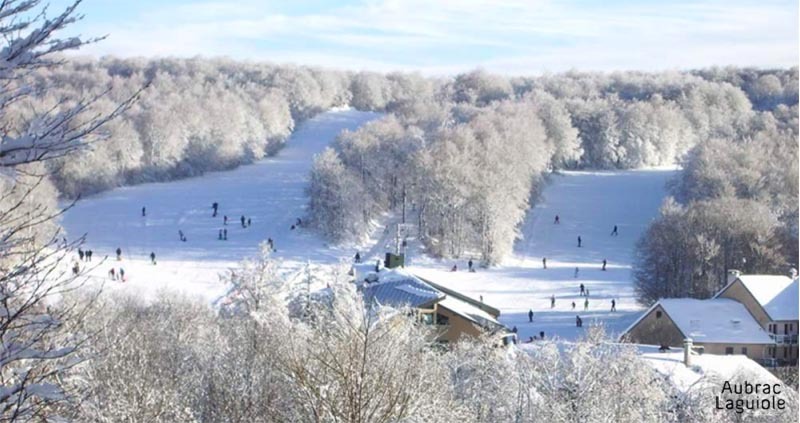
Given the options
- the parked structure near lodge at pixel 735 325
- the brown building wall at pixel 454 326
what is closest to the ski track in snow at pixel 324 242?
the parked structure near lodge at pixel 735 325

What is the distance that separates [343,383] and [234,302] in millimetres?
17715

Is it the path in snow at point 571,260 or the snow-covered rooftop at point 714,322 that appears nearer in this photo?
the snow-covered rooftop at point 714,322

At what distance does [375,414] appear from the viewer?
754 centimetres

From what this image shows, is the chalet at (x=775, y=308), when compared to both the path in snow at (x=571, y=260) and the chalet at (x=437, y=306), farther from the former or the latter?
the chalet at (x=437, y=306)

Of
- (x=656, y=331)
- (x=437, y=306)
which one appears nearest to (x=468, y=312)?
(x=437, y=306)

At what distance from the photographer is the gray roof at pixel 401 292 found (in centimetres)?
2545

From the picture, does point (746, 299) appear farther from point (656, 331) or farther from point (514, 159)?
point (514, 159)

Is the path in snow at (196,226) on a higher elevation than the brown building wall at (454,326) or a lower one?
lower

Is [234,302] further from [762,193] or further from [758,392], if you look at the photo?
[762,193]

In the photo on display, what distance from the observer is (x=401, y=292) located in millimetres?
26562

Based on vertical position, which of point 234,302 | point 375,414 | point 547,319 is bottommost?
point 547,319

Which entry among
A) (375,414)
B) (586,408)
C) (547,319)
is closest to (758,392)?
(586,408)

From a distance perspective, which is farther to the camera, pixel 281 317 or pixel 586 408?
pixel 281 317

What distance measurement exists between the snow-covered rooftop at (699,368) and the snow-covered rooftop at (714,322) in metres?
4.91
